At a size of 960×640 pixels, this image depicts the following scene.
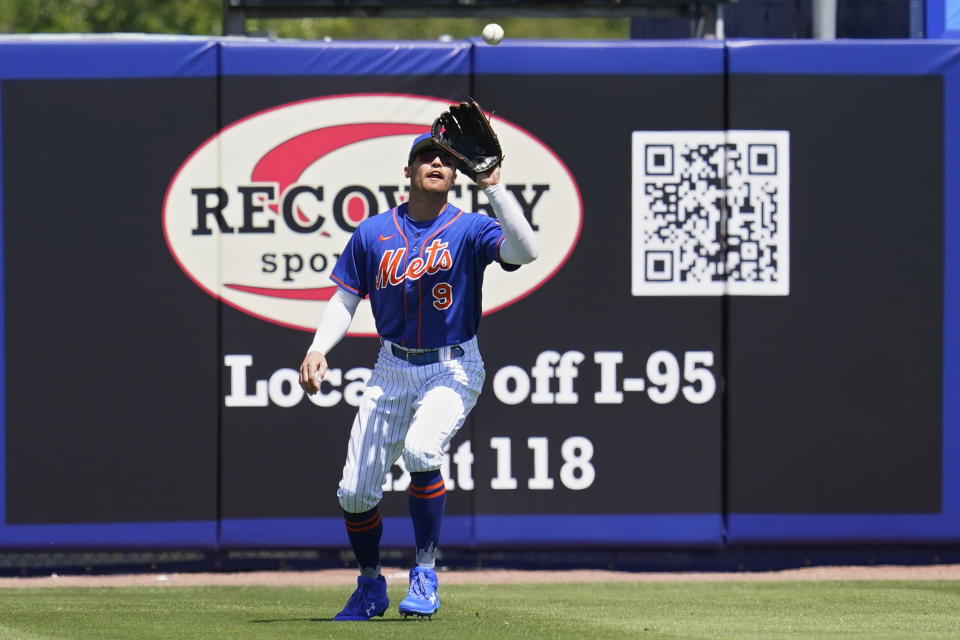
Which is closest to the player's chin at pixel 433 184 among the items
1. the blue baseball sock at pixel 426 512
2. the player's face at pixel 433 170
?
the player's face at pixel 433 170

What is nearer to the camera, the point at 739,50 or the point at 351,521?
the point at 351,521

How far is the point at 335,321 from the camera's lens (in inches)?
205

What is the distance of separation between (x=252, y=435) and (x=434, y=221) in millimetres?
2258

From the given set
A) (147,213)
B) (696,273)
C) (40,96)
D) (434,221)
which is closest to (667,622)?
(434,221)

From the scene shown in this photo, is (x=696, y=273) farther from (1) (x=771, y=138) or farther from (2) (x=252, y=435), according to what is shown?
(2) (x=252, y=435)

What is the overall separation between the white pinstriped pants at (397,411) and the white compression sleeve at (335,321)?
0.20 m

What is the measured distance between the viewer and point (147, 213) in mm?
6973

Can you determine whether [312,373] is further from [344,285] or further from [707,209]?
[707,209]

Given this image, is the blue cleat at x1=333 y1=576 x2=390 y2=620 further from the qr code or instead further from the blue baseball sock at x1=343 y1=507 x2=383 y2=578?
the qr code

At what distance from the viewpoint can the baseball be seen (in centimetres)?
672

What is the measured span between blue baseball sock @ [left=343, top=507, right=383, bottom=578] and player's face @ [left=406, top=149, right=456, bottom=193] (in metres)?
1.19

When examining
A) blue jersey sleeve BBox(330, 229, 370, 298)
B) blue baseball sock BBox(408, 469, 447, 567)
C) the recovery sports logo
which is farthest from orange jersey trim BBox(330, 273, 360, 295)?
the recovery sports logo

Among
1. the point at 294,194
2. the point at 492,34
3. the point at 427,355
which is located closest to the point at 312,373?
the point at 427,355

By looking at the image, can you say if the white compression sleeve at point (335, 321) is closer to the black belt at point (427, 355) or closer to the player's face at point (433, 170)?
the black belt at point (427, 355)
